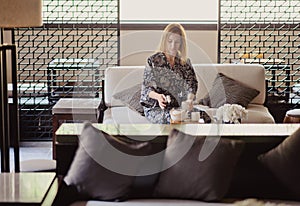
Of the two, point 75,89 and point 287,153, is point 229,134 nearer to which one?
point 287,153

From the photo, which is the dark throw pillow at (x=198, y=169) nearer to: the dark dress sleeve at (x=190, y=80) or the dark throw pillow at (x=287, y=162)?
the dark throw pillow at (x=287, y=162)

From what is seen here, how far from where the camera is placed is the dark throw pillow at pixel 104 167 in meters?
2.72

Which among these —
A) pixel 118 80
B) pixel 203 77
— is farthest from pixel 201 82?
pixel 118 80

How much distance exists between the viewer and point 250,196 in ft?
9.37

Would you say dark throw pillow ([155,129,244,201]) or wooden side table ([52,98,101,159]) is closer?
dark throw pillow ([155,129,244,201])

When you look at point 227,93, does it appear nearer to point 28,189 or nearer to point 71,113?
point 71,113

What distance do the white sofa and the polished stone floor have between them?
0.88 m

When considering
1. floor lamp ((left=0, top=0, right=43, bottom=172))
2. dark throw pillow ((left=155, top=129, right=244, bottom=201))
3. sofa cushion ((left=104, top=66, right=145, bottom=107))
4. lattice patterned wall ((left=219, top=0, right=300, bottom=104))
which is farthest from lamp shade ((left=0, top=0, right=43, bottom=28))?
lattice patterned wall ((left=219, top=0, right=300, bottom=104))

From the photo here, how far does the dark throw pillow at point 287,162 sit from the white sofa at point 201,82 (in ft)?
7.34

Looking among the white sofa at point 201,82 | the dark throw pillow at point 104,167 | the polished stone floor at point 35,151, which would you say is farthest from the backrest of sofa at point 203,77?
the dark throw pillow at point 104,167

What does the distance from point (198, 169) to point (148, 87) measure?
2.32 meters

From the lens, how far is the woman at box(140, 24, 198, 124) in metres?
4.96

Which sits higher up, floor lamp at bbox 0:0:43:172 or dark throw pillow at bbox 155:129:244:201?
floor lamp at bbox 0:0:43:172

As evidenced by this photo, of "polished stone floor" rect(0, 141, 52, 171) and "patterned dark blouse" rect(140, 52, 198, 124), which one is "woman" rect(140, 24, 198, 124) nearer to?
"patterned dark blouse" rect(140, 52, 198, 124)
